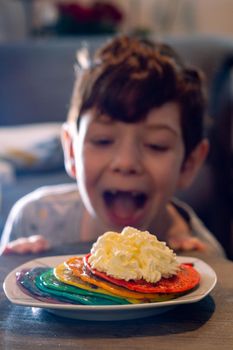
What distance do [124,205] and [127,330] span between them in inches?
27.8

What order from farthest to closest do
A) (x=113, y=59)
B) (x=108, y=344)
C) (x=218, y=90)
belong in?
(x=218, y=90) < (x=113, y=59) < (x=108, y=344)

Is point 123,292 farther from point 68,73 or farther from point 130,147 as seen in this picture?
point 68,73

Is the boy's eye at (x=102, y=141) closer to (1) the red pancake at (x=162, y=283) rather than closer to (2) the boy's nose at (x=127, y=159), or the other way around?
(2) the boy's nose at (x=127, y=159)

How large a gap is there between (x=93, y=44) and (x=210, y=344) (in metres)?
2.25

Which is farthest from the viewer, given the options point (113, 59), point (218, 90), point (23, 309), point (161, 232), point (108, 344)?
point (218, 90)

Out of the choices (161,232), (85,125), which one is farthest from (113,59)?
(161,232)

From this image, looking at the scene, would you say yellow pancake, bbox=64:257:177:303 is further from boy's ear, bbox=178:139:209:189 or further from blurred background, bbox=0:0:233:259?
blurred background, bbox=0:0:233:259

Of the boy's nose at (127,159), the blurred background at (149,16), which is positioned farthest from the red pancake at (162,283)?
the blurred background at (149,16)

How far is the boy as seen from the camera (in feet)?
4.36

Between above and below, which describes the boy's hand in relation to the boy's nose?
below

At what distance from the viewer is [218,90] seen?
104 inches

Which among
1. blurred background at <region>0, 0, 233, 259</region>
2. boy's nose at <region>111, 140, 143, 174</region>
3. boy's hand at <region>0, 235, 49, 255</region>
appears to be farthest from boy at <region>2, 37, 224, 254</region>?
blurred background at <region>0, 0, 233, 259</region>

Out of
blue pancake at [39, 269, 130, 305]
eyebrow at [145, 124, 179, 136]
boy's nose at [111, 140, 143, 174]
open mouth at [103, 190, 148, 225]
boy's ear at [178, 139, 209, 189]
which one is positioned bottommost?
open mouth at [103, 190, 148, 225]

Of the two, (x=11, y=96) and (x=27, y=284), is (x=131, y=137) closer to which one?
(x=27, y=284)
